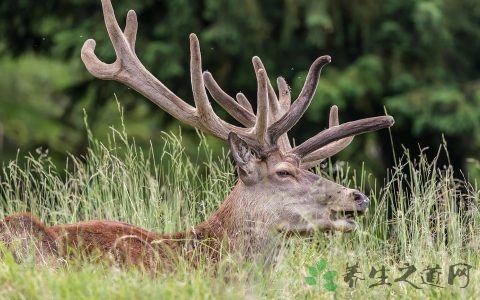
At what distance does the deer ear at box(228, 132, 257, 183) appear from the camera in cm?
699

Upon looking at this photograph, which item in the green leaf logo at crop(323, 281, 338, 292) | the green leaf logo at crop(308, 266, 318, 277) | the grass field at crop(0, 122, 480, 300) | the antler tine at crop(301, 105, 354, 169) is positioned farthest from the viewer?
the antler tine at crop(301, 105, 354, 169)

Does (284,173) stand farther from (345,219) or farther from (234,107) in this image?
(234,107)

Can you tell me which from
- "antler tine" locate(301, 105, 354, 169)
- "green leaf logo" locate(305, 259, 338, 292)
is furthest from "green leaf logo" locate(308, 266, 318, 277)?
"antler tine" locate(301, 105, 354, 169)

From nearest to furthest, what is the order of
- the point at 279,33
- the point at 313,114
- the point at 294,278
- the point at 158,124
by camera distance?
the point at 294,278 < the point at 313,114 < the point at 279,33 < the point at 158,124

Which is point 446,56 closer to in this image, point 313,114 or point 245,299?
point 313,114

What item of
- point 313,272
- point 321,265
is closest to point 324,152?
point 321,265

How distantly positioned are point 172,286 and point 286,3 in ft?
30.5

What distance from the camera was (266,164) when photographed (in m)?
7.08

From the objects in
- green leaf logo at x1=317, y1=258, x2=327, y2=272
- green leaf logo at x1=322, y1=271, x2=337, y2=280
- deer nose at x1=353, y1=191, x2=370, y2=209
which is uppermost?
deer nose at x1=353, y1=191, x2=370, y2=209

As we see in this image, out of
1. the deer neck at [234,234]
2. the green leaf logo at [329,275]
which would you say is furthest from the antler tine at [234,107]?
the green leaf logo at [329,275]

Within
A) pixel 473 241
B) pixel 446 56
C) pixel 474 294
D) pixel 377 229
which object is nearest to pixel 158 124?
pixel 446 56

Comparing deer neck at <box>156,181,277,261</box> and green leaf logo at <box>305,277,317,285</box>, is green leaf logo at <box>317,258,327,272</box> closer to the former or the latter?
green leaf logo at <box>305,277,317,285</box>

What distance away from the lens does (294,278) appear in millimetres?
6414

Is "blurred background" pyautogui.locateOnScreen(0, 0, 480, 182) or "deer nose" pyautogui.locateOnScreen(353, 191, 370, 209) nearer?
"deer nose" pyautogui.locateOnScreen(353, 191, 370, 209)
